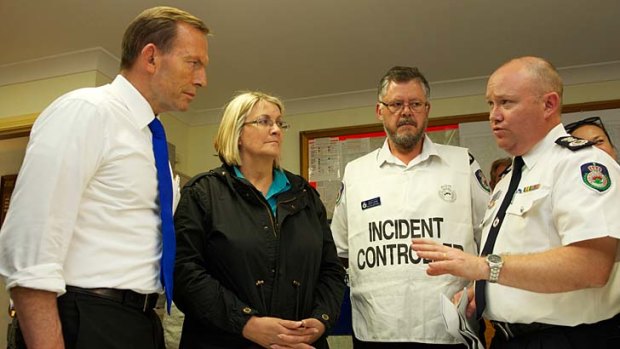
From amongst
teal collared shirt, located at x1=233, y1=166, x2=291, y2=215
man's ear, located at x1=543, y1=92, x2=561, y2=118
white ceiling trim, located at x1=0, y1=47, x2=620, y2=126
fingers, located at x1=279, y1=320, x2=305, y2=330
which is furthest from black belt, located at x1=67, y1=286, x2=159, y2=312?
white ceiling trim, located at x1=0, y1=47, x2=620, y2=126

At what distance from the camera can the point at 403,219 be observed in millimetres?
2047

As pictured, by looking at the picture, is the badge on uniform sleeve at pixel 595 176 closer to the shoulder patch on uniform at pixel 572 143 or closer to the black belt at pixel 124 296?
the shoulder patch on uniform at pixel 572 143

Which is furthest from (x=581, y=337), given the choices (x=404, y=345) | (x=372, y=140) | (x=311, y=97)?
(x=311, y=97)

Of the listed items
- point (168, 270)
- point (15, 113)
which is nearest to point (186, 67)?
point (168, 270)

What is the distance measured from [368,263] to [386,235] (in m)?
0.13

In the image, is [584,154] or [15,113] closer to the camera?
[584,154]

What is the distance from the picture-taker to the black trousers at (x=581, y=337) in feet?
4.75

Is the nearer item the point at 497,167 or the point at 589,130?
the point at 589,130

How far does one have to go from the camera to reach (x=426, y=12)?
3.09 metres

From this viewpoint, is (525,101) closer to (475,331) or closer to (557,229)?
(557,229)

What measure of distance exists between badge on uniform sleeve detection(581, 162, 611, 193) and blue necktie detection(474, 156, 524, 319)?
253 mm

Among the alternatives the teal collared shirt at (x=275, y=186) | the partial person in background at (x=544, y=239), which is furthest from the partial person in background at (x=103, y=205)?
the partial person in background at (x=544, y=239)

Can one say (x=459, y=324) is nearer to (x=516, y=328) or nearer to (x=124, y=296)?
(x=516, y=328)

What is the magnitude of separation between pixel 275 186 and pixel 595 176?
3.25 ft
